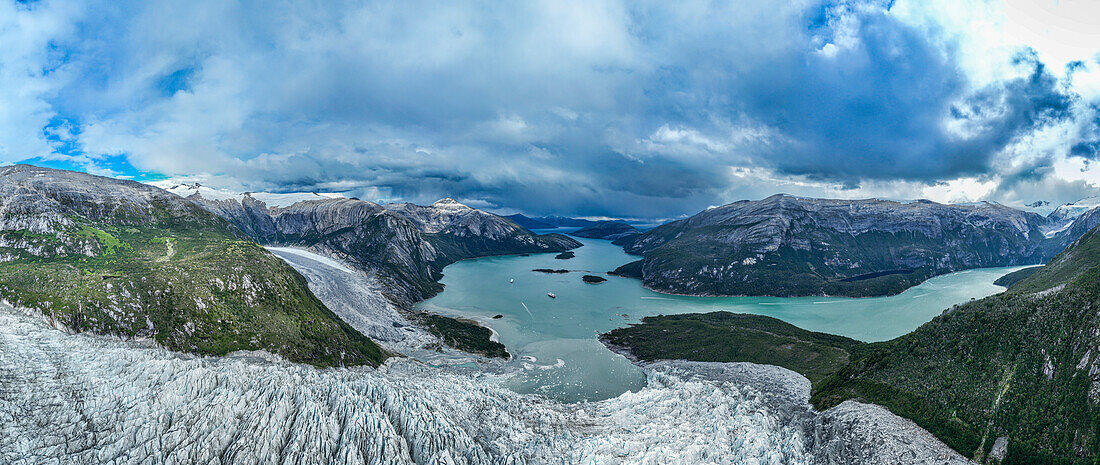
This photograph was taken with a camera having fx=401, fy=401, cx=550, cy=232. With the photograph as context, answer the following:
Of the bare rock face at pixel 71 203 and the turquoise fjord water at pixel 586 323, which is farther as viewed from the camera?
the turquoise fjord water at pixel 586 323

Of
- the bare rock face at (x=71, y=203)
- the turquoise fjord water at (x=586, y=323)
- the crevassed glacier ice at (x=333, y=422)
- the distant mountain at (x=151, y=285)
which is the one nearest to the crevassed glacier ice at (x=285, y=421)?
the crevassed glacier ice at (x=333, y=422)

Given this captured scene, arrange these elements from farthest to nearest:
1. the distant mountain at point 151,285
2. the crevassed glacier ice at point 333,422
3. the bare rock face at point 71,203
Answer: the bare rock face at point 71,203
the distant mountain at point 151,285
the crevassed glacier ice at point 333,422

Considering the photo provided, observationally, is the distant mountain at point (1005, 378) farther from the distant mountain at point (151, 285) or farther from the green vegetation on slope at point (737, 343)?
the distant mountain at point (151, 285)

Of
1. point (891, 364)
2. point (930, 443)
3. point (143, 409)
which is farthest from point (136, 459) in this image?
point (891, 364)

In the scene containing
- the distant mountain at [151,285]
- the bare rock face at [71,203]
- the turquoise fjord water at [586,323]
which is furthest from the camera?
the turquoise fjord water at [586,323]

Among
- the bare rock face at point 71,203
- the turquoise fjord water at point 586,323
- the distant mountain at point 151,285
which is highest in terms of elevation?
the bare rock face at point 71,203

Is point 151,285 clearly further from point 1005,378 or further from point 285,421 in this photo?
point 1005,378

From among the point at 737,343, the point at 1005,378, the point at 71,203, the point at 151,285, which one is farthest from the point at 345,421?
the point at 71,203

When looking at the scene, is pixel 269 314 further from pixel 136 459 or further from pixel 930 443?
pixel 930 443
